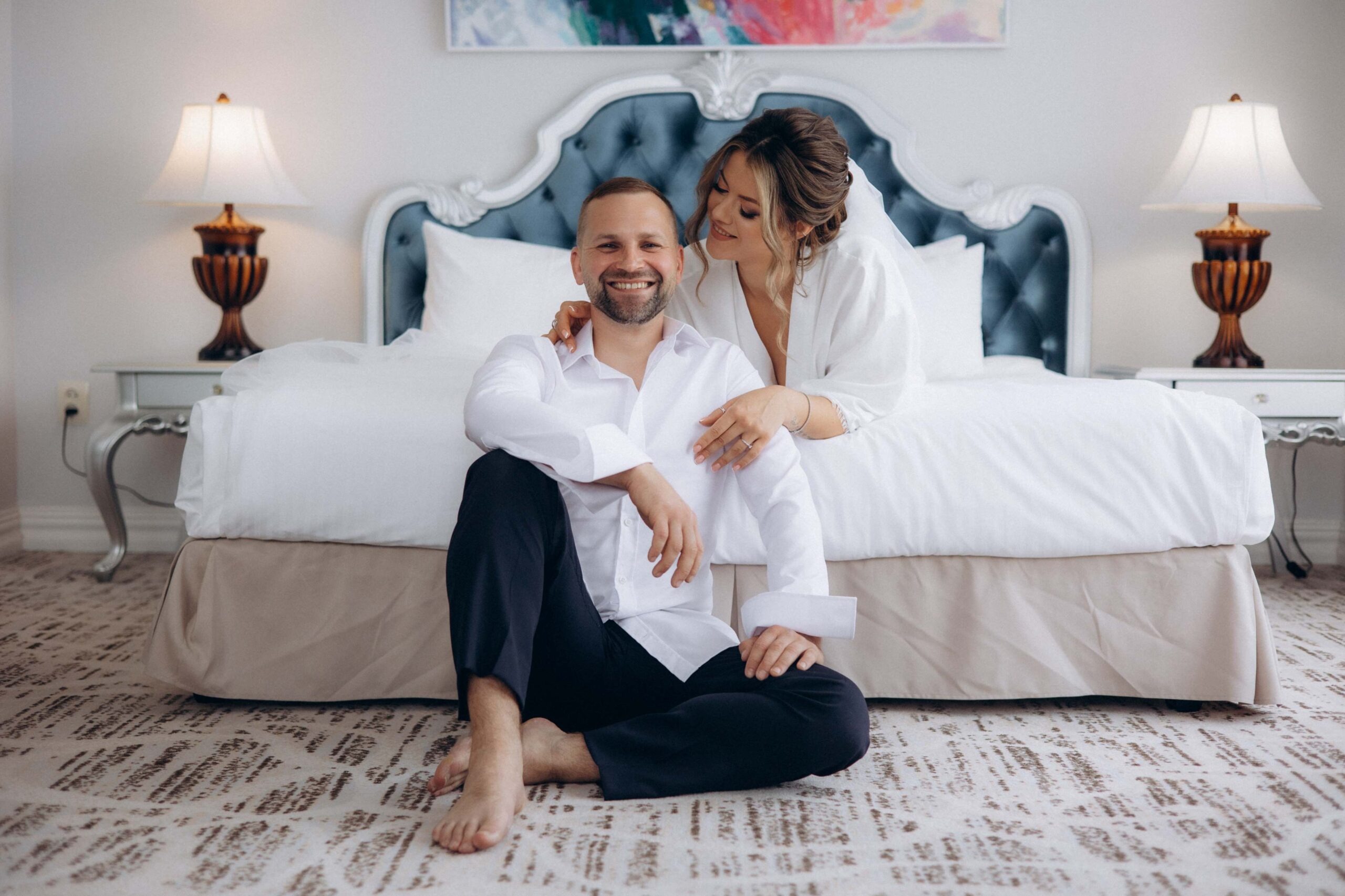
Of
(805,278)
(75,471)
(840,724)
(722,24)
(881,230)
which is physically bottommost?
(840,724)

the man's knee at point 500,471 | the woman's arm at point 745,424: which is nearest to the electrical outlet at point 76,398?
the man's knee at point 500,471

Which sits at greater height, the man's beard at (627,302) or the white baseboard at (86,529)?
the man's beard at (627,302)

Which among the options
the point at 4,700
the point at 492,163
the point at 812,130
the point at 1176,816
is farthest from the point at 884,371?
the point at 492,163

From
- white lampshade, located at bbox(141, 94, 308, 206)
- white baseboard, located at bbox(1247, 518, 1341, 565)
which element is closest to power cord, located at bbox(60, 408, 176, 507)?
white lampshade, located at bbox(141, 94, 308, 206)

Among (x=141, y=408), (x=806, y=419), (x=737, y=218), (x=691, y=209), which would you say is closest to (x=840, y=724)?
(x=806, y=419)

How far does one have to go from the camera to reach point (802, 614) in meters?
1.46

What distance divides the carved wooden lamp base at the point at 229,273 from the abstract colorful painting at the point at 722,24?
0.83 meters

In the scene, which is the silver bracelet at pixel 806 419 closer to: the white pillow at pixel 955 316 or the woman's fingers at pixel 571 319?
the woman's fingers at pixel 571 319

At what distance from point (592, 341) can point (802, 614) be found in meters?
0.54

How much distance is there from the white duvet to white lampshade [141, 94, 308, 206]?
130cm

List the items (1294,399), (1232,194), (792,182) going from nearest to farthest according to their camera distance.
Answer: (792,182) → (1294,399) → (1232,194)

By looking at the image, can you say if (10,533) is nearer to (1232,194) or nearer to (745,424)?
(745,424)

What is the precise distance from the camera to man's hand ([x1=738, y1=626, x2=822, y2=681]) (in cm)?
141

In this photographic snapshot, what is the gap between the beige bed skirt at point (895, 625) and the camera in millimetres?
1797
